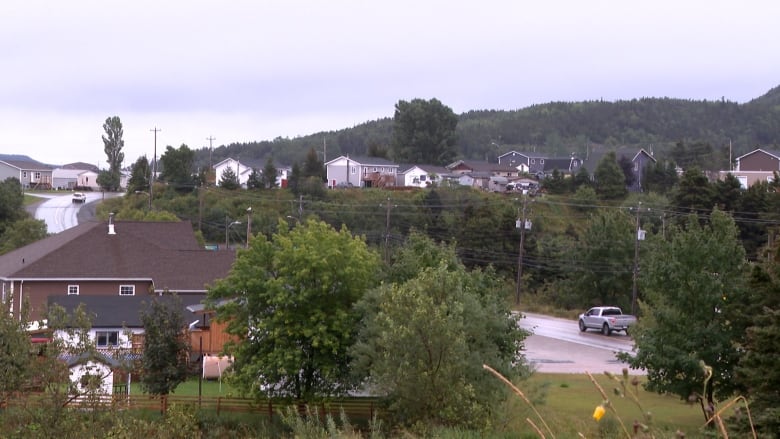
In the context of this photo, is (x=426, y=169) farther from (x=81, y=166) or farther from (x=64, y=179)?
(x=81, y=166)

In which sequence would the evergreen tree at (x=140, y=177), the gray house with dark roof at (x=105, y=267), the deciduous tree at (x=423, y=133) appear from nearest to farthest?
1. the gray house with dark roof at (x=105, y=267)
2. the evergreen tree at (x=140, y=177)
3. the deciduous tree at (x=423, y=133)

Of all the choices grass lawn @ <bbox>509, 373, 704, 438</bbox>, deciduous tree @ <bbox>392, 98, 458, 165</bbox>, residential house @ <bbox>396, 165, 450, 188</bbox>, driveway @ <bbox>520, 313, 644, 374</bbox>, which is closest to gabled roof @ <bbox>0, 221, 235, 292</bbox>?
driveway @ <bbox>520, 313, 644, 374</bbox>

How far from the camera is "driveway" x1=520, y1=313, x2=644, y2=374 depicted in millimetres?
37594

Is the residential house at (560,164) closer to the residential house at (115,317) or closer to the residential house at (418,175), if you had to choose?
the residential house at (418,175)

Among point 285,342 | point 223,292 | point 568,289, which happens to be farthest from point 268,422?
point 568,289

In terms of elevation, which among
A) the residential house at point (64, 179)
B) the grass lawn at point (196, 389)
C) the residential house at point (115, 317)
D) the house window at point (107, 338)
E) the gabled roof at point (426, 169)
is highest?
the gabled roof at point (426, 169)

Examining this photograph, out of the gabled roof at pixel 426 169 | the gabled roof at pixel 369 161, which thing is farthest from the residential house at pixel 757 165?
the gabled roof at pixel 369 161

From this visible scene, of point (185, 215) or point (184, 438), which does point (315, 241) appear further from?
point (185, 215)

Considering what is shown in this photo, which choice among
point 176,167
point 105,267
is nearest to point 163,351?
point 105,267

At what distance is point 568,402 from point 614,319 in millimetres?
18690

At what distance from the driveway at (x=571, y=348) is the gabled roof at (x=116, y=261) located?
15.6 metres

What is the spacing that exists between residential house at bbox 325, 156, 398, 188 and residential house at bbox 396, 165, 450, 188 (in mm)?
1042

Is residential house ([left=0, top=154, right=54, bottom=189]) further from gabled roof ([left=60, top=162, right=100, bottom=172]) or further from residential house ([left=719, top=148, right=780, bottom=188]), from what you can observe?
residential house ([left=719, top=148, right=780, bottom=188])

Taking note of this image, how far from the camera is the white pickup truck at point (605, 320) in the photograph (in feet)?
157
